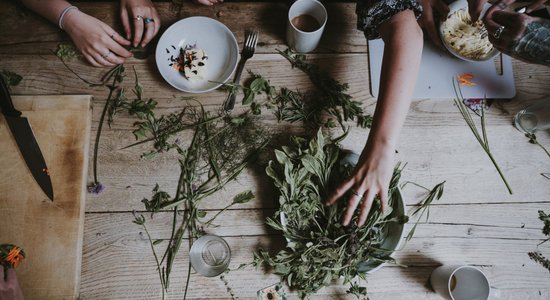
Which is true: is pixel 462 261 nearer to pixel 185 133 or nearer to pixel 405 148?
pixel 405 148

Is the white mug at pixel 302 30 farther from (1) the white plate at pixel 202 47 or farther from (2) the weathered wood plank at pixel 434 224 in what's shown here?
(2) the weathered wood plank at pixel 434 224

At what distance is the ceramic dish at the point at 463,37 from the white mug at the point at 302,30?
0.32 meters

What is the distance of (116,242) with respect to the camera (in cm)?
93

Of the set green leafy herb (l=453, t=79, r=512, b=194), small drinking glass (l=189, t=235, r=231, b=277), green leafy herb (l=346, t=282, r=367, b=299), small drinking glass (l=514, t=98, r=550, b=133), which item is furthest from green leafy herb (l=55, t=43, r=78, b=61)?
small drinking glass (l=514, t=98, r=550, b=133)

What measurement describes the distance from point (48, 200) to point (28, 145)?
0.14 meters

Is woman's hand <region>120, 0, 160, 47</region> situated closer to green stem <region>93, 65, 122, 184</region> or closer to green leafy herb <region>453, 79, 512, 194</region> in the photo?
green stem <region>93, 65, 122, 184</region>

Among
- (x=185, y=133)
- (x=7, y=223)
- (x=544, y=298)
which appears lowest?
(x=544, y=298)

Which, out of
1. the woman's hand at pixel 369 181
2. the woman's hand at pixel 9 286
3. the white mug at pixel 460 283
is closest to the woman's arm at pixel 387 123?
the woman's hand at pixel 369 181

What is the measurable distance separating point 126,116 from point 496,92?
100 centimetres

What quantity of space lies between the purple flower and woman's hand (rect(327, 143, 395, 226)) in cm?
57

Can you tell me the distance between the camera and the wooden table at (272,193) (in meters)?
0.93

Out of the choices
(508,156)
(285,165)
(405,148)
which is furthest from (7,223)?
(508,156)

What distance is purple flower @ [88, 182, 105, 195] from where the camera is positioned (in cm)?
94

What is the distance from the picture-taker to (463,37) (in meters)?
1.00
